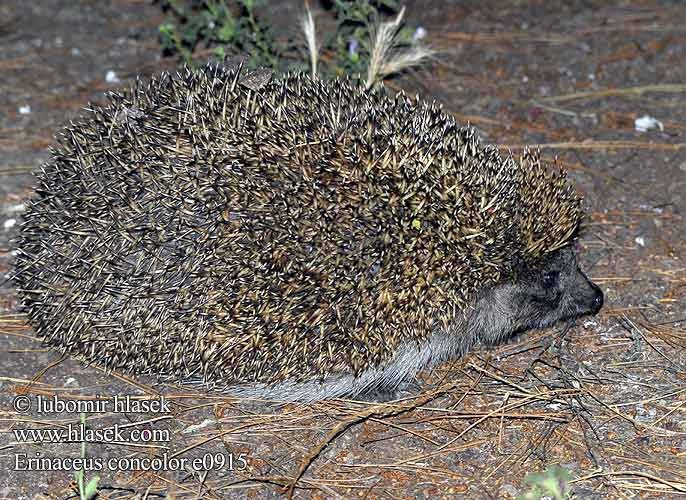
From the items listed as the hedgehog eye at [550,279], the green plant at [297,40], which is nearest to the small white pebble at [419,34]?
the green plant at [297,40]

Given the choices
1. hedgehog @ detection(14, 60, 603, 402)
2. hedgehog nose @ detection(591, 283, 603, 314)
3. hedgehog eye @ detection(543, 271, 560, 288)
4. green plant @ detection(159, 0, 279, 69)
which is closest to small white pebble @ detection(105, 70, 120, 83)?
green plant @ detection(159, 0, 279, 69)

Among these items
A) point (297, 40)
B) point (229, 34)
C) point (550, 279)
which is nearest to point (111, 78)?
point (229, 34)

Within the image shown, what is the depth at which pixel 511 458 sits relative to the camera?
5.12 metres

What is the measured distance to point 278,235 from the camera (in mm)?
5020

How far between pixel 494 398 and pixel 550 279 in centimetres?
81

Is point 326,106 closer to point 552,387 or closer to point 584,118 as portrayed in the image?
point 552,387

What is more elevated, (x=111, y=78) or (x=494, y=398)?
(x=111, y=78)

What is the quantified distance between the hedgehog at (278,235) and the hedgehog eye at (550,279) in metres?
0.08

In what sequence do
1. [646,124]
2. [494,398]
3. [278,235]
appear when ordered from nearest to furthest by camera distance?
[278,235], [494,398], [646,124]

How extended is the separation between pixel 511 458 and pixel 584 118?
408 cm

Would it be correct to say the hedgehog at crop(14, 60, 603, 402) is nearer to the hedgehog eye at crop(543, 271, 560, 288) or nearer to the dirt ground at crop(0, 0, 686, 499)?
the hedgehog eye at crop(543, 271, 560, 288)

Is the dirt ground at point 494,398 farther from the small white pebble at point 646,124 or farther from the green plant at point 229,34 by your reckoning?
the green plant at point 229,34

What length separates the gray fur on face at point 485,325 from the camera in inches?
220

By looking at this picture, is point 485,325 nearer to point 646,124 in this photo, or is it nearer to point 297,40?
point 646,124
